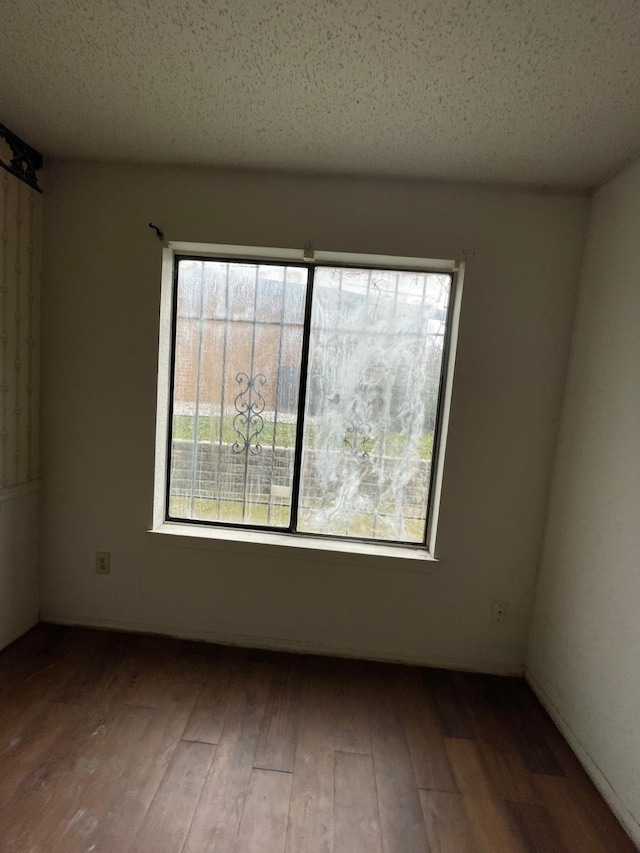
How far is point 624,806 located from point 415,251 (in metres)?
2.30

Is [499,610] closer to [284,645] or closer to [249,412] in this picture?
[284,645]

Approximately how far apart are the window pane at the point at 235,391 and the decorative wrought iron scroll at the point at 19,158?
762 mm

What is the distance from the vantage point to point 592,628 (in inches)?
62.9

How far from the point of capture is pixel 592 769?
1.50m

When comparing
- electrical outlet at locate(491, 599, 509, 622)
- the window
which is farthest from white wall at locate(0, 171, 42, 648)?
electrical outlet at locate(491, 599, 509, 622)

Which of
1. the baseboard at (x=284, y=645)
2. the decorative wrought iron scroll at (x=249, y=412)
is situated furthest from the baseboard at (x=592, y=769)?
the decorative wrought iron scroll at (x=249, y=412)

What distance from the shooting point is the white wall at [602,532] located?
1421 mm

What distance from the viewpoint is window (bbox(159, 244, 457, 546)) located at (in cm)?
204

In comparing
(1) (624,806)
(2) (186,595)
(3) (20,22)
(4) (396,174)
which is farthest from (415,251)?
(1) (624,806)

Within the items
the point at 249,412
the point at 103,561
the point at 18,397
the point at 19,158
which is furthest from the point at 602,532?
the point at 19,158

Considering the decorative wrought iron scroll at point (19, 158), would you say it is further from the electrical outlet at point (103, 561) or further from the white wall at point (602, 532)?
the white wall at point (602, 532)

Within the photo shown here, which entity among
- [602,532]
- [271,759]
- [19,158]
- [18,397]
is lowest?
[271,759]

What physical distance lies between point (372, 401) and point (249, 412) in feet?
2.19

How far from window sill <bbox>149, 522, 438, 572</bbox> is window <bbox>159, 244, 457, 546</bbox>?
1.9 inches
